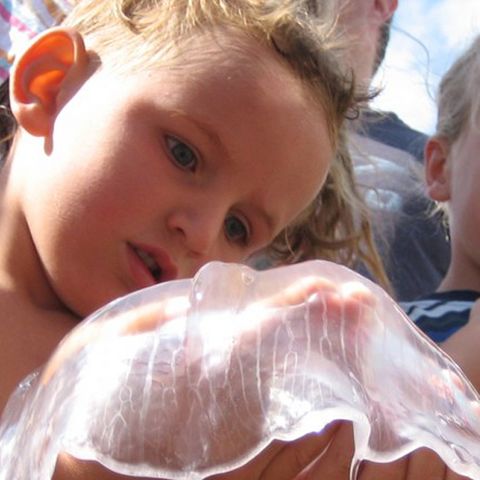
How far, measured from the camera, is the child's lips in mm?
938

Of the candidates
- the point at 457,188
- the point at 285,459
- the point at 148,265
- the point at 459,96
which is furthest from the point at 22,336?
the point at 459,96

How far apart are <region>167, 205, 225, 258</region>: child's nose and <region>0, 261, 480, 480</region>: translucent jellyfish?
289 mm

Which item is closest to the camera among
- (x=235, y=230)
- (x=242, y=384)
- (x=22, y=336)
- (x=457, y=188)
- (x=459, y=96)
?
(x=242, y=384)

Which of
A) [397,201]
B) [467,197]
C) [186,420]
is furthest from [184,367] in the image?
[397,201]

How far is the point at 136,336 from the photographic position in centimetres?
60

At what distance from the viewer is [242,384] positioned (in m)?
0.55

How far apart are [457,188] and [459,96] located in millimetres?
218

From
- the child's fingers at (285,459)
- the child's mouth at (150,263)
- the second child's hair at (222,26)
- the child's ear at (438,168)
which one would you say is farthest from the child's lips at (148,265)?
the child's ear at (438,168)

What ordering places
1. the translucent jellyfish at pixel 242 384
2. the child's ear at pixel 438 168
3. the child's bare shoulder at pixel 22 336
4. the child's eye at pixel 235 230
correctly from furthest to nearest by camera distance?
the child's ear at pixel 438 168 → the child's eye at pixel 235 230 → the child's bare shoulder at pixel 22 336 → the translucent jellyfish at pixel 242 384

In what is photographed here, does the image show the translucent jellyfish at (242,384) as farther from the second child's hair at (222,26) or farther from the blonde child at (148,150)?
the second child's hair at (222,26)

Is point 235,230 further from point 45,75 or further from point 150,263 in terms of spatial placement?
point 45,75

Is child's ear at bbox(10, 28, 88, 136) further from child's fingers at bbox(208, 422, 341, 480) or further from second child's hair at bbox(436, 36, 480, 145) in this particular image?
second child's hair at bbox(436, 36, 480, 145)

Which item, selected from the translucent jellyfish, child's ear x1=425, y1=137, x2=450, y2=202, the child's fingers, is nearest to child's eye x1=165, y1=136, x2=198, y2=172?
the translucent jellyfish

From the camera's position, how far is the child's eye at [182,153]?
968 mm
